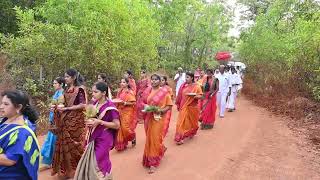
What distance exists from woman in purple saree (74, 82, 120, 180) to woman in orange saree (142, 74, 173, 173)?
6.40ft

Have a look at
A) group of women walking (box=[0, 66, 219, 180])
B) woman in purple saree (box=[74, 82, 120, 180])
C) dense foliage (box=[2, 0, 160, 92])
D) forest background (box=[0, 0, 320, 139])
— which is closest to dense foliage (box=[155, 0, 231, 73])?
forest background (box=[0, 0, 320, 139])

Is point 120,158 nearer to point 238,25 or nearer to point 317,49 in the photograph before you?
point 317,49

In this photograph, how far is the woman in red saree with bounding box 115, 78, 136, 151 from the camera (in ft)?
30.7

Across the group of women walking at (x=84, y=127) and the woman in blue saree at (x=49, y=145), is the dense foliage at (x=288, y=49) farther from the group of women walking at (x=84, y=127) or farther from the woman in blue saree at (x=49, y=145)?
the woman in blue saree at (x=49, y=145)

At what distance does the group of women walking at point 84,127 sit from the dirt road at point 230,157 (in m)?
0.34

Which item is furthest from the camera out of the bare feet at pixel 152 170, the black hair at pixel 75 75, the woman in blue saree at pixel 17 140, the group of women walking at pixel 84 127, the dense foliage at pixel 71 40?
the dense foliage at pixel 71 40

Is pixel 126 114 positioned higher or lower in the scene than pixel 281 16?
lower

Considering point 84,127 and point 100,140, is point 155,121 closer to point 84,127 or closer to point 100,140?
point 84,127

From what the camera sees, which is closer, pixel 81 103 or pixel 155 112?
pixel 81 103

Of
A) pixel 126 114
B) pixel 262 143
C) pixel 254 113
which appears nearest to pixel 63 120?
pixel 126 114

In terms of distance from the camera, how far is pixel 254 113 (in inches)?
605

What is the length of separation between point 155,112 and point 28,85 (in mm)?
7559

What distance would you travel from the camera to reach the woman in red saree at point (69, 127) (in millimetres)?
7031

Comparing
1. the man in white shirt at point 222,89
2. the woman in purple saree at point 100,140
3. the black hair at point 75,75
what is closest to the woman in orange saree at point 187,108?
the black hair at point 75,75
